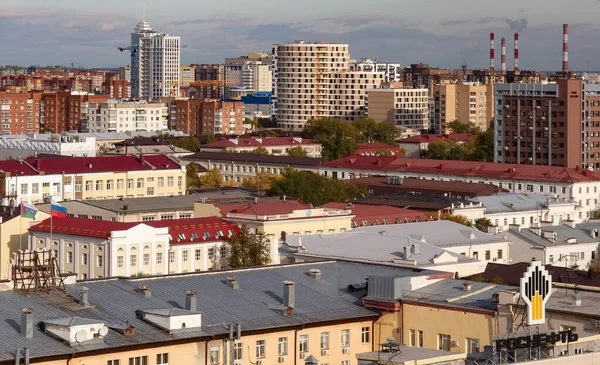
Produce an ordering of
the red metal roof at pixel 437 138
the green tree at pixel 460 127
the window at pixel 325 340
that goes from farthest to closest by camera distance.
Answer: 1. the green tree at pixel 460 127
2. the red metal roof at pixel 437 138
3. the window at pixel 325 340

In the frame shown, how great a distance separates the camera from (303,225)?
65.9 metres

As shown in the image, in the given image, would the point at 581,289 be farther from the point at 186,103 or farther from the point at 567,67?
the point at 186,103

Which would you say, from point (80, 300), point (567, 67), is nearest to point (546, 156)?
point (567, 67)

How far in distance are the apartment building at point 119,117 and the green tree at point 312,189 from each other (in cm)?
8286

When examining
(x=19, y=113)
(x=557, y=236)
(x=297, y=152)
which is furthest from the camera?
(x=19, y=113)

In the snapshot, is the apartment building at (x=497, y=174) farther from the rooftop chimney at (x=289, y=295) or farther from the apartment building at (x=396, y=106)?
the apartment building at (x=396, y=106)

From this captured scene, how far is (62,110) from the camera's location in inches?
7279

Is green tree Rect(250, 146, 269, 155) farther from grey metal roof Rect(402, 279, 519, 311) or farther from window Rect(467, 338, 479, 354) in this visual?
window Rect(467, 338, 479, 354)

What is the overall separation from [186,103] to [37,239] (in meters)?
125

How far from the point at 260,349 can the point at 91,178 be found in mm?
54596

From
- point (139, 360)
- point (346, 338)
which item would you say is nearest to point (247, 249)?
point (346, 338)

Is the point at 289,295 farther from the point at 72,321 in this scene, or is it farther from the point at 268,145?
the point at 268,145

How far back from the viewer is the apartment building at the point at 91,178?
84188mm

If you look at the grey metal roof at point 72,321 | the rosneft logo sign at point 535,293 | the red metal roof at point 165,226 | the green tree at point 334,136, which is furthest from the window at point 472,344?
the green tree at point 334,136
